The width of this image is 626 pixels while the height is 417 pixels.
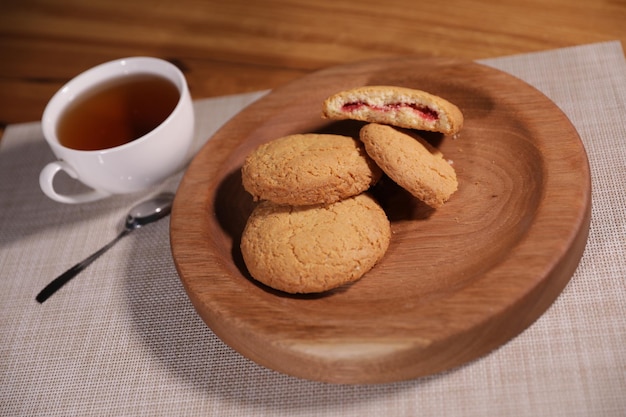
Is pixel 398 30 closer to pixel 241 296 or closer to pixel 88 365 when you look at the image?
pixel 241 296

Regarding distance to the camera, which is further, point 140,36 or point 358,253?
point 140,36

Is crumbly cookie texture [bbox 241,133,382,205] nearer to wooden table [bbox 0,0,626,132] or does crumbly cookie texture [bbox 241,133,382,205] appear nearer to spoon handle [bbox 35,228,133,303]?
spoon handle [bbox 35,228,133,303]

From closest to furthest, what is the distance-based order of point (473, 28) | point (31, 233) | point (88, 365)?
point (88, 365) < point (31, 233) < point (473, 28)

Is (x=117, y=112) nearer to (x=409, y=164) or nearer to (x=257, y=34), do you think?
(x=257, y=34)

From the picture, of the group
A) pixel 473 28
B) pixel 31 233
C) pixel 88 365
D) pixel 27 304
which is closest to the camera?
pixel 88 365

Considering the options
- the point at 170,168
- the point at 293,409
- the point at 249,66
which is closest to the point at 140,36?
the point at 249,66

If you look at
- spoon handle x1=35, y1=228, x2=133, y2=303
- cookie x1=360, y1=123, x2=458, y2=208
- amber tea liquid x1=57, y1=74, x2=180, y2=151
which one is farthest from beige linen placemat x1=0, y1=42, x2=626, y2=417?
cookie x1=360, y1=123, x2=458, y2=208

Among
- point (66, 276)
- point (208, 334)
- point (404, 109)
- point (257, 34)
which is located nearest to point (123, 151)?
point (66, 276)

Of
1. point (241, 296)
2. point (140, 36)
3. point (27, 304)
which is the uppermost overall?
point (241, 296)
